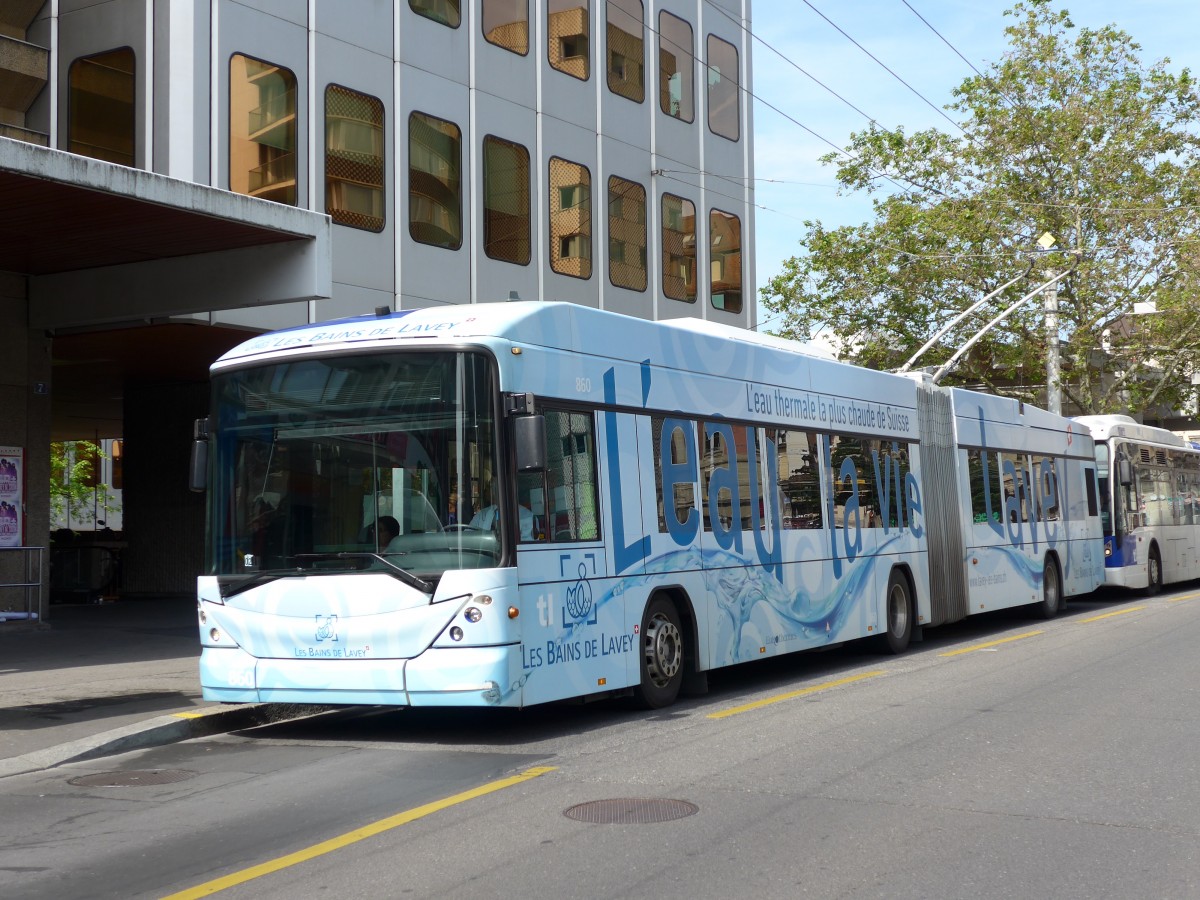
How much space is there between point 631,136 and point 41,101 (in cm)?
1069

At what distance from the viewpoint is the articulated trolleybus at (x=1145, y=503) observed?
26281 millimetres

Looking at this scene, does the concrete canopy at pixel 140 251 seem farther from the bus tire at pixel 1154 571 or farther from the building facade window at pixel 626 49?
the bus tire at pixel 1154 571

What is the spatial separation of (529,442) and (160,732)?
353 centimetres

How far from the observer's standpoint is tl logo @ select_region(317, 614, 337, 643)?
984cm

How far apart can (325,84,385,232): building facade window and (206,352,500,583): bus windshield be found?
961 cm

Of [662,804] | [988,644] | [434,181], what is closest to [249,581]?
[662,804]

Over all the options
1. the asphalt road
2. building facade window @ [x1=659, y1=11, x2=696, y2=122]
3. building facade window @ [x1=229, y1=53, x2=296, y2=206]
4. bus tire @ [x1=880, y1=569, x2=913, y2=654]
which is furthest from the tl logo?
building facade window @ [x1=659, y1=11, x2=696, y2=122]

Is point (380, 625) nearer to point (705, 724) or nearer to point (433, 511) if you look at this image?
point (433, 511)

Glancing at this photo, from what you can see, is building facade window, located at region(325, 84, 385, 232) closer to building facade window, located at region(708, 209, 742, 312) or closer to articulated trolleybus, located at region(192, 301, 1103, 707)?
articulated trolleybus, located at region(192, 301, 1103, 707)

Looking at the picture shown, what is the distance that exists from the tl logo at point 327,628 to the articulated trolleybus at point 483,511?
0.8 inches

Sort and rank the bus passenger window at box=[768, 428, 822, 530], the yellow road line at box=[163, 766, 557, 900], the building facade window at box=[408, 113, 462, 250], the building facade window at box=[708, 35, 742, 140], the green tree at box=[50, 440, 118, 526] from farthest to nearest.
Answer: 1. the green tree at box=[50, 440, 118, 526]
2. the building facade window at box=[708, 35, 742, 140]
3. the building facade window at box=[408, 113, 462, 250]
4. the bus passenger window at box=[768, 428, 822, 530]
5. the yellow road line at box=[163, 766, 557, 900]

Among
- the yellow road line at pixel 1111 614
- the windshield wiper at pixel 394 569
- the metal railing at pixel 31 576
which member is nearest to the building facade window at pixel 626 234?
the yellow road line at pixel 1111 614

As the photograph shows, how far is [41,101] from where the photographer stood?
18.8m

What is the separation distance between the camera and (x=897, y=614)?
16609 mm
